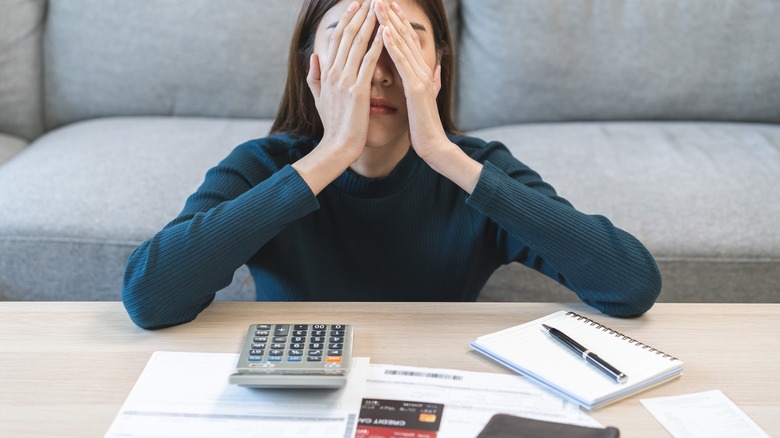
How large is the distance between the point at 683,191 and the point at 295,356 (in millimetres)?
1132

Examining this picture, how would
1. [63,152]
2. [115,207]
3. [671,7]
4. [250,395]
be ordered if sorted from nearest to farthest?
1. [250,395]
2. [115,207]
3. [63,152]
4. [671,7]

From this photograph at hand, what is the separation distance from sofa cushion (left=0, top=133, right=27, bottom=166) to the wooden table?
1.13 meters

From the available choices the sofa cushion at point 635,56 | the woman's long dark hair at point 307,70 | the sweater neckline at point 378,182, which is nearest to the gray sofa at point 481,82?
the sofa cushion at point 635,56

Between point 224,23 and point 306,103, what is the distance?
3.00 ft

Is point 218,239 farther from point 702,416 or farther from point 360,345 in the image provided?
point 702,416

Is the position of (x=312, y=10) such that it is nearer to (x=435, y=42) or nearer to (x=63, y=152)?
(x=435, y=42)

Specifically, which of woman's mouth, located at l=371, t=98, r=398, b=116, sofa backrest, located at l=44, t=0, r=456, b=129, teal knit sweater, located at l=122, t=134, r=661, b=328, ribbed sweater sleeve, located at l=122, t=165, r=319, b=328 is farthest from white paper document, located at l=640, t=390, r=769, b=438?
sofa backrest, located at l=44, t=0, r=456, b=129

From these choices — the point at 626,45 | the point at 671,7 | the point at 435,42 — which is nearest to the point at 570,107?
the point at 626,45

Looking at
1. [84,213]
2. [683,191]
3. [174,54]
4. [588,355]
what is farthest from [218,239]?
[174,54]

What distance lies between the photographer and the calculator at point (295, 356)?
722mm

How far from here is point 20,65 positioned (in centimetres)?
209

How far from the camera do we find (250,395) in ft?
2.38

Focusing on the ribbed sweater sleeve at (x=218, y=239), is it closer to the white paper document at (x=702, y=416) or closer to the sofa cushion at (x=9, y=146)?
the white paper document at (x=702, y=416)

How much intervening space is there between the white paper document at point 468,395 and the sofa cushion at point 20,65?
1.70 m
